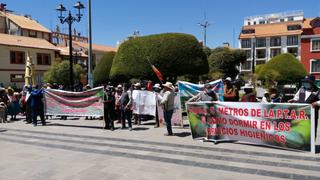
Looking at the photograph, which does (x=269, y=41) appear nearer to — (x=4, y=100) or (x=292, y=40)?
(x=292, y=40)

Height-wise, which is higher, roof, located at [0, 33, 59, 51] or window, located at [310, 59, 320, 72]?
roof, located at [0, 33, 59, 51]

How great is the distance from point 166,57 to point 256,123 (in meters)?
10.7

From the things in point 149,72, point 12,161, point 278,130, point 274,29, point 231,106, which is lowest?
point 12,161

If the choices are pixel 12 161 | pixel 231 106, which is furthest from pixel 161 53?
pixel 12 161

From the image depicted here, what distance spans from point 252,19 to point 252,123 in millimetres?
107973

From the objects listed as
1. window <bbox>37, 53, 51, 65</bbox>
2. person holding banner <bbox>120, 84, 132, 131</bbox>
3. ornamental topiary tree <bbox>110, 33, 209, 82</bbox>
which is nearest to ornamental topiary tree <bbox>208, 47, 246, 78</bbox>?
window <bbox>37, 53, 51, 65</bbox>

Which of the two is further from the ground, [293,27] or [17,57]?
[293,27]

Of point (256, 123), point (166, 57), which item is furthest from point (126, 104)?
point (166, 57)

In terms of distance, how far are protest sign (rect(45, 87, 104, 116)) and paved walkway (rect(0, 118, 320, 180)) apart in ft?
5.58

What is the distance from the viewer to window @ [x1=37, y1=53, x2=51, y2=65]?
48316 mm

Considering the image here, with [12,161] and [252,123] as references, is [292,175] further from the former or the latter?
[12,161]

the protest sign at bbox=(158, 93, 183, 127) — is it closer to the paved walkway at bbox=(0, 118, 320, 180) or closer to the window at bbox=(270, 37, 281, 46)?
→ the paved walkway at bbox=(0, 118, 320, 180)

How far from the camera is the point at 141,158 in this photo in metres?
8.11

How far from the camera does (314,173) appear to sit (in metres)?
6.60
